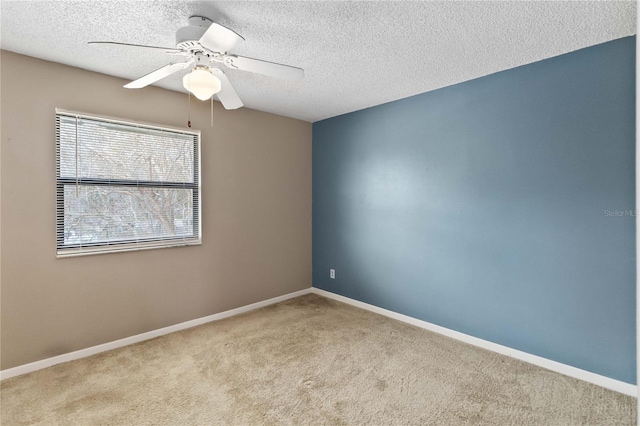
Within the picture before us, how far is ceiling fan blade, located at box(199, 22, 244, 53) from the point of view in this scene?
1.56m

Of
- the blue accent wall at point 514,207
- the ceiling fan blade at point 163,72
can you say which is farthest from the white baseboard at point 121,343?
the ceiling fan blade at point 163,72

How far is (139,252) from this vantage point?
117 inches

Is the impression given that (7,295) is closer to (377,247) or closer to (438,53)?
(377,247)

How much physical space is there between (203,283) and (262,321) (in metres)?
0.76

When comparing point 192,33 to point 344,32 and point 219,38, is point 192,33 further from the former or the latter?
point 344,32

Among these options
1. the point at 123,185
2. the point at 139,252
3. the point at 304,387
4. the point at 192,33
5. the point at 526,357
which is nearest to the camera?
the point at 192,33

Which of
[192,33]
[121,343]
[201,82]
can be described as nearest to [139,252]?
[121,343]

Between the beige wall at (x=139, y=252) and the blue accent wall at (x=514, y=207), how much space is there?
3.17 feet

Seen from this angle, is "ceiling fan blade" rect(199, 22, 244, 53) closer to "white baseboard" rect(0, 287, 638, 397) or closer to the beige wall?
the beige wall

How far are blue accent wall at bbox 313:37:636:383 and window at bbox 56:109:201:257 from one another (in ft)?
6.36

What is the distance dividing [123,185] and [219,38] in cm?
185

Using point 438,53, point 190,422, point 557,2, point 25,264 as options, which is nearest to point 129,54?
point 25,264

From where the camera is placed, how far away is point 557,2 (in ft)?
5.78

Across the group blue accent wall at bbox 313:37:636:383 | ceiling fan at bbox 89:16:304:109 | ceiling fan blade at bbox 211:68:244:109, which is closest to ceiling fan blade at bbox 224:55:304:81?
ceiling fan at bbox 89:16:304:109
